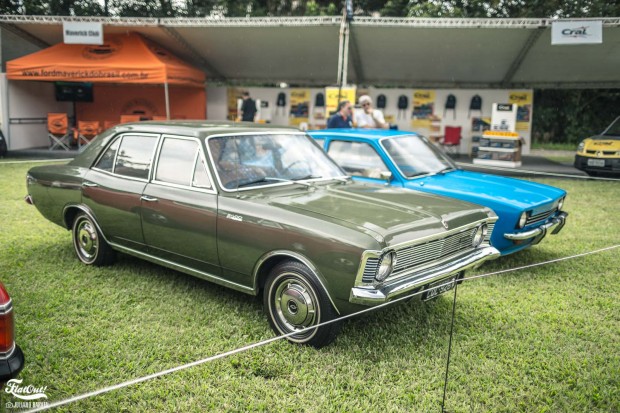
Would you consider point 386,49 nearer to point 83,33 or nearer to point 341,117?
point 341,117

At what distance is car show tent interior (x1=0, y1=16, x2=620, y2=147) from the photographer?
1377 cm

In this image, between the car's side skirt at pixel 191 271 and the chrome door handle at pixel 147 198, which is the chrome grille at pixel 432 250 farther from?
the chrome door handle at pixel 147 198

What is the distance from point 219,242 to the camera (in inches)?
163

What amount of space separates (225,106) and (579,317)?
1681 cm

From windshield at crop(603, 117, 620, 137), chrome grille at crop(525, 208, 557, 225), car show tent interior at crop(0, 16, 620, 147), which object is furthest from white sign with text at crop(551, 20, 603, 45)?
chrome grille at crop(525, 208, 557, 225)

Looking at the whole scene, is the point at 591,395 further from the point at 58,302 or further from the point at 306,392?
the point at 58,302

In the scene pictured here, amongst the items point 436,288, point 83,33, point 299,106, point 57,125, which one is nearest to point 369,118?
point 436,288

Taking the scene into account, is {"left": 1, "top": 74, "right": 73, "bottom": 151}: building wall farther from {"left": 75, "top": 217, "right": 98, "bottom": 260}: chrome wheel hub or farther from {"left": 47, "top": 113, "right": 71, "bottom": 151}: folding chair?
{"left": 75, "top": 217, "right": 98, "bottom": 260}: chrome wheel hub

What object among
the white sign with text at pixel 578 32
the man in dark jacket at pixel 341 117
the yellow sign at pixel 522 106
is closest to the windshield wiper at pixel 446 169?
the man in dark jacket at pixel 341 117

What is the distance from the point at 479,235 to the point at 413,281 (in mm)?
1130

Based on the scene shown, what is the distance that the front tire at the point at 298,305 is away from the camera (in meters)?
3.62

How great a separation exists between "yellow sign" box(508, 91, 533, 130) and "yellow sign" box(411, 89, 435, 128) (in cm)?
271

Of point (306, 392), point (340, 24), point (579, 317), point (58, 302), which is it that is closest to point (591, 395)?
point (579, 317)

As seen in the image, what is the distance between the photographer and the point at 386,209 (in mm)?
4016
